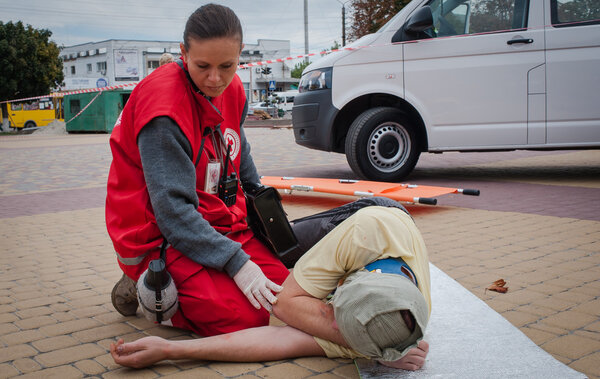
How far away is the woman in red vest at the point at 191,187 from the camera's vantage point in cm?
237

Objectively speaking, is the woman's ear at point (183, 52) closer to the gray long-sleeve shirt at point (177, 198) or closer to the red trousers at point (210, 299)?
the gray long-sleeve shirt at point (177, 198)

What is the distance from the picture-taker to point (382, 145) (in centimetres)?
719

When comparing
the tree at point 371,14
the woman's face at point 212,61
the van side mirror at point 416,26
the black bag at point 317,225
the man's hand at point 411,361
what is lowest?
the man's hand at point 411,361

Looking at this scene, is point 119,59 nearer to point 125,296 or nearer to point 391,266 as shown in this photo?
point 125,296

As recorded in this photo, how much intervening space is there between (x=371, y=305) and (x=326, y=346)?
0.58m

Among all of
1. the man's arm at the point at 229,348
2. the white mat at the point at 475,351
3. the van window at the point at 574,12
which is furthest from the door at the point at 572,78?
the man's arm at the point at 229,348

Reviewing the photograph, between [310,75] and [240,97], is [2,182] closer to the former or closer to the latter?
[310,75]

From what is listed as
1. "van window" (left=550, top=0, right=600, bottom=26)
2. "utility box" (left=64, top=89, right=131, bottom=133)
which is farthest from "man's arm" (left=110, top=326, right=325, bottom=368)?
"utility box" (left=64, top=89, right=131, bottom=133)

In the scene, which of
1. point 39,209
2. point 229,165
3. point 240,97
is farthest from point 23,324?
point 39,209

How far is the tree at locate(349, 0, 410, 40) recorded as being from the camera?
68.0 feet

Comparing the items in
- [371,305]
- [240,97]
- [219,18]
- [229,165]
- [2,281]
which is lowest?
[2,281]

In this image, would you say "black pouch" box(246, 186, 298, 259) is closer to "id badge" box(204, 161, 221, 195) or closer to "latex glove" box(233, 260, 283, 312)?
"id badge" box(204, 161, 221, 195)

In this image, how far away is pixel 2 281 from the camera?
3.69m

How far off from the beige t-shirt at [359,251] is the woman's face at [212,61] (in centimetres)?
79
